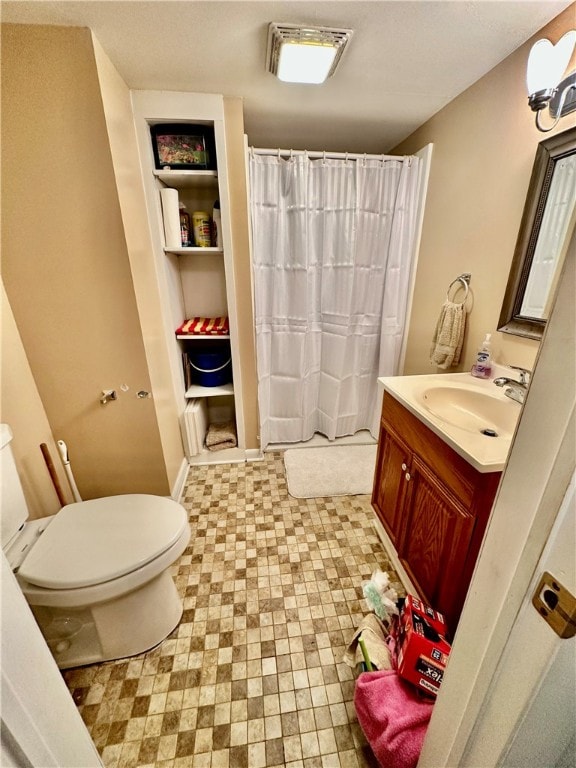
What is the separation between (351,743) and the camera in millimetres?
931

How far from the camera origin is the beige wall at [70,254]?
1.11 m

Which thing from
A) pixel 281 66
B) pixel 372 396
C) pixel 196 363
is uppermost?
pixel 281 66

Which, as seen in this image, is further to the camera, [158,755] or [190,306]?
[190,306]


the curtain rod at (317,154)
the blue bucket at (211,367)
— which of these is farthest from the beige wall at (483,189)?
the blue bucket at (211,367)

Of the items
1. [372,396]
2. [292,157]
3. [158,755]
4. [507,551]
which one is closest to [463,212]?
[292,157]

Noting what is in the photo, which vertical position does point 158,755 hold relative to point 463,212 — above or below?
below

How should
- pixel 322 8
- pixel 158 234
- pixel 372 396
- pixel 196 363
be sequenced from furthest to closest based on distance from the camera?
1. pixel 372 396
2. pixel 196 363
3. pixel 158 234
4. pixel 322 8

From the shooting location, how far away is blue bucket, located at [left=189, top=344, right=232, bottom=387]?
2.09 meters

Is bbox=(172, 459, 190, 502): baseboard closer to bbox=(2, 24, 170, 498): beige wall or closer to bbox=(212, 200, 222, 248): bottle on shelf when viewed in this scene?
bbox=(2, 24, 170, 498): beige wall

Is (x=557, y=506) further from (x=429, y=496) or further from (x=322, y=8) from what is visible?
(x=322, y=8)

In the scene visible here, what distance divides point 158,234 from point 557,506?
1.95 metres

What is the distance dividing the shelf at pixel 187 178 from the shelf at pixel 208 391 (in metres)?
1.26

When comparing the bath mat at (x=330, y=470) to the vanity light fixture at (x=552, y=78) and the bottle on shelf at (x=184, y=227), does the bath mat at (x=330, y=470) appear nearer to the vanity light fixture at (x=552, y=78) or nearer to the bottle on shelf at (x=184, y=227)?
the bottle on shelf at (x=184, y=227)

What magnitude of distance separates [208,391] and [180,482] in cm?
63
